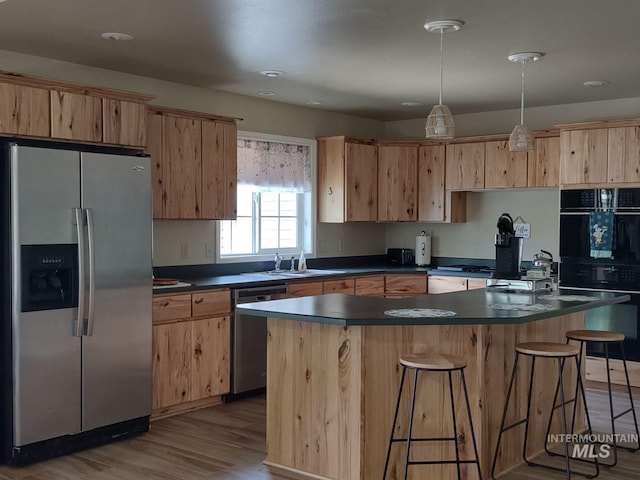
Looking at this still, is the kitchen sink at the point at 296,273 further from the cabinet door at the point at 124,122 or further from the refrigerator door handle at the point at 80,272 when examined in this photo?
the refrigerator door handle at the point at 80,272

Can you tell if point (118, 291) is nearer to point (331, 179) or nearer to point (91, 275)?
point (91, 275)

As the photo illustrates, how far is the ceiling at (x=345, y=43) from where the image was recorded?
3627 mm

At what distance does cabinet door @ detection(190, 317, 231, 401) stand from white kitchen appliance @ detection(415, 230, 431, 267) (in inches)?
109

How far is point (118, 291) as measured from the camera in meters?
4.42

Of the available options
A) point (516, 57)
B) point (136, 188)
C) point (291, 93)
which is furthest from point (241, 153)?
point (516, 57)

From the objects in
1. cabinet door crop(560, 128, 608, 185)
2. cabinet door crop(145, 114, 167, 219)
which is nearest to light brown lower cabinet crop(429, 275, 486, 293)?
cabinet door crop(560, 128, 608, 185)

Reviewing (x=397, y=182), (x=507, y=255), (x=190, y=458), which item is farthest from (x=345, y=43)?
(x=397, y=182)

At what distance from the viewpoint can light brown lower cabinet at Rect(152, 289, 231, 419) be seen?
485 centimetres

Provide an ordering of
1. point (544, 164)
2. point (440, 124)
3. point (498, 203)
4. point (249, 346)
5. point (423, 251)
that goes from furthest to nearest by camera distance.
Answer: point (423, 251) < point (498, 203) < point (544, 164) < point (249, 346) < point (440, 124)

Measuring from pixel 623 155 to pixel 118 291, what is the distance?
4027mm

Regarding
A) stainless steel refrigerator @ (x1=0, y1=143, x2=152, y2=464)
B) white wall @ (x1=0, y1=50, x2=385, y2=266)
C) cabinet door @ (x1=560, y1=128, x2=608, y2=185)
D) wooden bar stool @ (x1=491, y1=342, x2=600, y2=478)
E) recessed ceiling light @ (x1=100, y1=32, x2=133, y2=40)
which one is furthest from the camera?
cabinet door @ (x1=560, y1=128, x2=608, y2=185)

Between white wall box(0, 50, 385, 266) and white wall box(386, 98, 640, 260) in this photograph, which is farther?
white wall box(386, 98, 640, 260)

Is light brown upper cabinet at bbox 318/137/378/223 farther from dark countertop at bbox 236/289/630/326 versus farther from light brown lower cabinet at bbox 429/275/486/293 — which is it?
dark countertop at bbox 236/289/630/326

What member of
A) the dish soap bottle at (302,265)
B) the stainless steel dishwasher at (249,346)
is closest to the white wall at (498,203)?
the dish soap bottle at (302,265)
